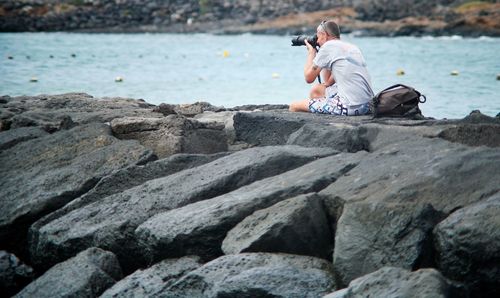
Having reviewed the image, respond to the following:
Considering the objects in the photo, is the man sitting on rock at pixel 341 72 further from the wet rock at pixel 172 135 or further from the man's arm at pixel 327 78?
the wet rock at pixel 172 135

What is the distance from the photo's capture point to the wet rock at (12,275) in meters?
7.05

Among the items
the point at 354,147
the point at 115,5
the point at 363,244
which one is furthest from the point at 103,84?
the point at 115,5

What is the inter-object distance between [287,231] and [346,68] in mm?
3758

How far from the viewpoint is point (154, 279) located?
6.35 m

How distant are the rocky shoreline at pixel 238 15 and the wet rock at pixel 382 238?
193 ft

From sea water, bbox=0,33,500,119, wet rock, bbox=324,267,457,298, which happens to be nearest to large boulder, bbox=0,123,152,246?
wet rock, bbox=324,267,457,298

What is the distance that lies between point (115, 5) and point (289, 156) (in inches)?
2841

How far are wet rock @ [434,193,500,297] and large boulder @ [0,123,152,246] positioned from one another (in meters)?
3.81

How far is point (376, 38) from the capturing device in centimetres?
6303

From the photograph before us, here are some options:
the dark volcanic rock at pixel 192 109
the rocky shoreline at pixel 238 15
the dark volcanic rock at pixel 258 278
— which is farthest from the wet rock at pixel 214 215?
the rocky shoreline at pixel 238 15

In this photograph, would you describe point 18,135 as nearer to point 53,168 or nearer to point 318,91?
point 53,168

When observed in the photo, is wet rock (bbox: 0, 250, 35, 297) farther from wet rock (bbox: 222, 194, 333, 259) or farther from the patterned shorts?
the patterned shorts

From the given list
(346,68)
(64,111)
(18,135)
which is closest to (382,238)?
(346,68)

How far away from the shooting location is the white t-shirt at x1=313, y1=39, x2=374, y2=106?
9.52m
